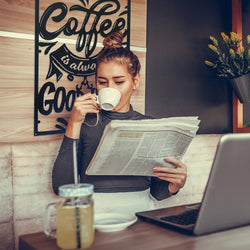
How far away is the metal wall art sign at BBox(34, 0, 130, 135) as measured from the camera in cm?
168

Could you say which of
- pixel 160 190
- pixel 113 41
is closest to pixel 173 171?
pixel 160 190

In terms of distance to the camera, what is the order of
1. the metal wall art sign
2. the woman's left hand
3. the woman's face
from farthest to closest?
1. the metal wall art sign
2. the woman's face
3. the woman's left hand

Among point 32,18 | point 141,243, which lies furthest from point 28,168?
point 141,243

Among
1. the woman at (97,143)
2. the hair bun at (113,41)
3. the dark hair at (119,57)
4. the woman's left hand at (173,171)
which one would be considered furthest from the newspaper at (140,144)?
the hair bun at (113,41)

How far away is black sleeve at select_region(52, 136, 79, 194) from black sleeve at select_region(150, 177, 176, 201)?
1.36 ft

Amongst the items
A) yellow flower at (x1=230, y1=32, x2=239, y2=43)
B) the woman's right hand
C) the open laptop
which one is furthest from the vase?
the open laptop

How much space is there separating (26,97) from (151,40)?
36.6 inches

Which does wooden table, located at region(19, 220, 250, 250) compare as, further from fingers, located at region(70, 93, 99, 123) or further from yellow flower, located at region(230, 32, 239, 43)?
yellow flower, located at region(230, 32, 239, 43)

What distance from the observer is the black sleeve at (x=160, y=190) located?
1575mm

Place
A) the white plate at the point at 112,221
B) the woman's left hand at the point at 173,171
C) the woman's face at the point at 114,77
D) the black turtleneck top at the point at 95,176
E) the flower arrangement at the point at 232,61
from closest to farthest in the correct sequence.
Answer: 1. the white plate at the point at 112,221
2. the woman's left hand at the point at 173,171
3. the black turtleneck top at the point at 95,176
4. the woman's face at the point at 114,77
5. the flower arrangement at the point at 232,61

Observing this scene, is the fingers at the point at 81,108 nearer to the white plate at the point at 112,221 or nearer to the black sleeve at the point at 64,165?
the black sleeve at the point at 64,165

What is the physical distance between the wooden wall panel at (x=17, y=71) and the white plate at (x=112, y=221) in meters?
0.80

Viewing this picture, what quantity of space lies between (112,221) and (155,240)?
0.53ft

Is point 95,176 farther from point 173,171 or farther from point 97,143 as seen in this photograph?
point 173,171
